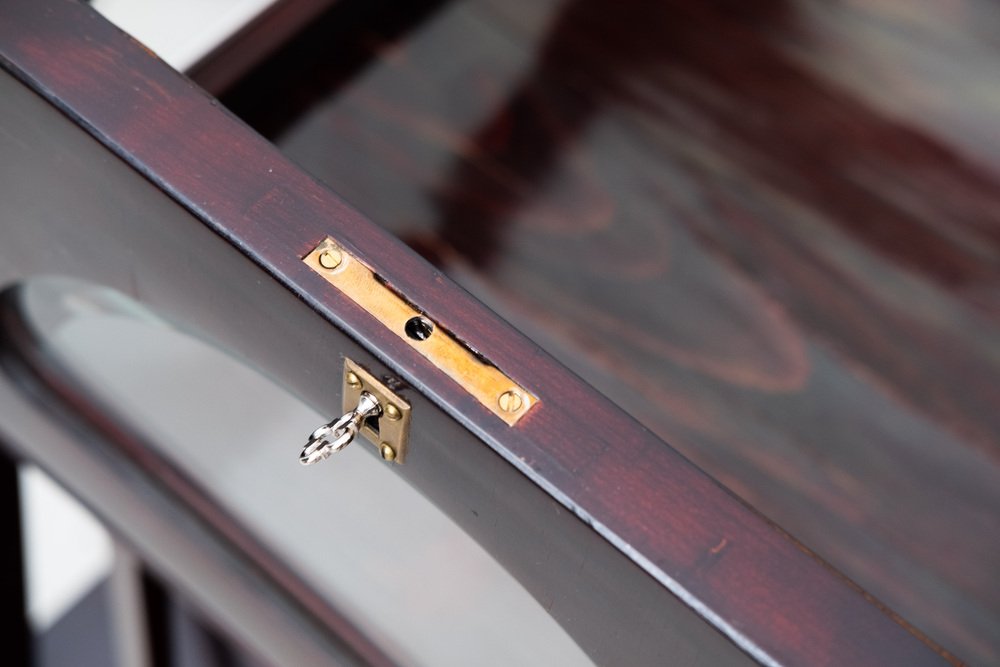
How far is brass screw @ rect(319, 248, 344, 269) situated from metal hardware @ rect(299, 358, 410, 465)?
0.12 ft

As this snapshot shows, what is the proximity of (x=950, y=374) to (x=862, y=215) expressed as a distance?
0.43ft

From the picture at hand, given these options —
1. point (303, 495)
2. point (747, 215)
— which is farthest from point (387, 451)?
point (747, 215)

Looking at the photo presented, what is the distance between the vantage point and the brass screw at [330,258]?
418mm

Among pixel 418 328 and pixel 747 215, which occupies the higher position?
pixel 747 215

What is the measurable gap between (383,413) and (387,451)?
0.12 feet

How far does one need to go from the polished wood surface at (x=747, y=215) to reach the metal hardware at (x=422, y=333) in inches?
13.8

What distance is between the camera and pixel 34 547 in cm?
93

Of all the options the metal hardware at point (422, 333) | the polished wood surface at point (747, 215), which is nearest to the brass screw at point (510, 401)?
the metal hardware at point (422, 333)

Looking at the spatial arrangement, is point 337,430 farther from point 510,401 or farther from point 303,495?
point 303,495

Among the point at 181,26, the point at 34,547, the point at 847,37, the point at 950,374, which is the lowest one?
the point at 34,547

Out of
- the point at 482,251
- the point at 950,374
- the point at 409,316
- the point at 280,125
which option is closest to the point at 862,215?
the point at 950,374

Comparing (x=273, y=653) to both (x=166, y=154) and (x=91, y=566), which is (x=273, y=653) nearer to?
(x=91, y=566)

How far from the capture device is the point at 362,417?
438 mm

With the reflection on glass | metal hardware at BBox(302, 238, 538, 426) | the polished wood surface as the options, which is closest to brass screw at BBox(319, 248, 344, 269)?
metal hardware at BBox(302, 238, 538, 426)
